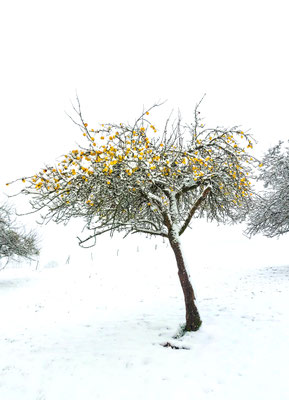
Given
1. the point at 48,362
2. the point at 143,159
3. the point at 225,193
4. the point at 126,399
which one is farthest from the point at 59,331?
the point at 225,193

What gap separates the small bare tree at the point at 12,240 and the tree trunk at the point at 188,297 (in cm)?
1387

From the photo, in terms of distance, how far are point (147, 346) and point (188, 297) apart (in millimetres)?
1726

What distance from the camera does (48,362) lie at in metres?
5.69

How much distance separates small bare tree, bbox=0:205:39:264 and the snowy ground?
5.81 m

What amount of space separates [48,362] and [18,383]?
2.74 ft

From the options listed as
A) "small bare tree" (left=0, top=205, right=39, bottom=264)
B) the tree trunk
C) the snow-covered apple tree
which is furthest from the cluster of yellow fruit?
"small bare tree" (left=0, top=205, right=39, bottom=264)

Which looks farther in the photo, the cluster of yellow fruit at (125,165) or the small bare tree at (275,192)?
the small bare tree at (275,192)

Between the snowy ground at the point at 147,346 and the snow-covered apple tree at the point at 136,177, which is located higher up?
the snow-covered apple tree at the point at 136,177

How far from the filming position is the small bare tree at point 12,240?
17.2 metres

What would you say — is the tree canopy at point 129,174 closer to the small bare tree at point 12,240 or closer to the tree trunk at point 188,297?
the tree trunk at point 188,297

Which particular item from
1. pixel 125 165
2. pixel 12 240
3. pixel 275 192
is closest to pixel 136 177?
pixel 125 165

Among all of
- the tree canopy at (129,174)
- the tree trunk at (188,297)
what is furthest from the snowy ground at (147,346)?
the tree canopy at (129,174)

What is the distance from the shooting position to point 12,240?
59.6 feet

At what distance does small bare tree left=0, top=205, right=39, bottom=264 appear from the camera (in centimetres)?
1716
